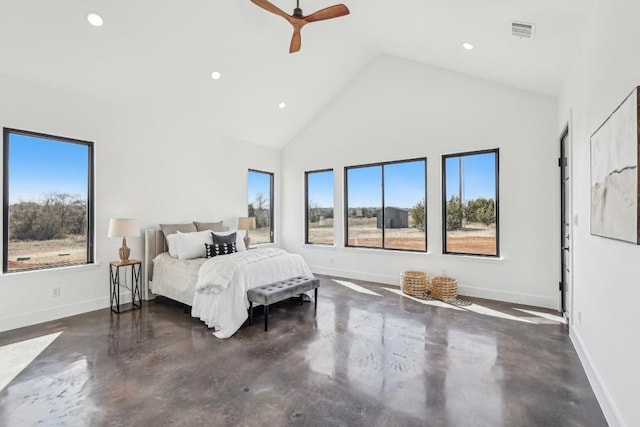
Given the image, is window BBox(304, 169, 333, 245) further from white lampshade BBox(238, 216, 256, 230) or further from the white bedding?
the white bedding

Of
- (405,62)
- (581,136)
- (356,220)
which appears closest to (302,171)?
(356,220)

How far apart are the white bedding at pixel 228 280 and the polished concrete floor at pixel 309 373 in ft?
0.64

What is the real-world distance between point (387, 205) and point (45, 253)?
5328mm

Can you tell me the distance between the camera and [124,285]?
191 inches

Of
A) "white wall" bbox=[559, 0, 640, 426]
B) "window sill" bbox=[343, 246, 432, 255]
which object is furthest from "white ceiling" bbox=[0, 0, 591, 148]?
"window sill" bbox=[343, 246, 432, 255]

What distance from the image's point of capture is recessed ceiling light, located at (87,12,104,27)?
3.41 m

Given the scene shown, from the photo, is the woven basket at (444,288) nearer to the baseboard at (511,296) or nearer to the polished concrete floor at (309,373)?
the baseboard at (511,296)

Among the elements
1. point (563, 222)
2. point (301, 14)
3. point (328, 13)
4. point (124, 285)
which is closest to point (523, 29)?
point (328, 13)

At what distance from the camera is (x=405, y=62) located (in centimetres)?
573

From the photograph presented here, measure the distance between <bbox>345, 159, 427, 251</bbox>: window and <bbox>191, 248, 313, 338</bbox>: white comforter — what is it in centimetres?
255

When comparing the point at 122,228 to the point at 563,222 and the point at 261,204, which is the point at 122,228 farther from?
the point at 563,222

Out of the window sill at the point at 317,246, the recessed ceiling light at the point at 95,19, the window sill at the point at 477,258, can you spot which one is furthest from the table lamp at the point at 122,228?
the window sill at the point at 477,258

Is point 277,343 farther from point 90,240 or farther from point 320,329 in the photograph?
point 90,240

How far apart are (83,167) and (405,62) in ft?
17.7
